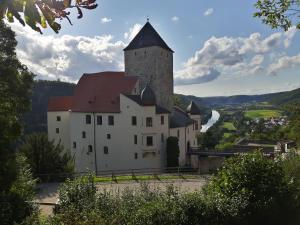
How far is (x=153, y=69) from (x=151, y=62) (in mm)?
867

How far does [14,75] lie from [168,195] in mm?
14373

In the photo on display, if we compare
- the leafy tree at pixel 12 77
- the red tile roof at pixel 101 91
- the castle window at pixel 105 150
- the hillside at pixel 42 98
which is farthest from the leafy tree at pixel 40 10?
the hillside at pixel 42 98

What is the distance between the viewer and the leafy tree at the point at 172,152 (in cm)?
4072

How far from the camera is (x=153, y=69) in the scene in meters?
44.7

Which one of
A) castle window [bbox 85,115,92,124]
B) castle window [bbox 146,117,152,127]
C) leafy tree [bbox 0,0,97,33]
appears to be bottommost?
leafy tree [bbox 0,0,97,33]

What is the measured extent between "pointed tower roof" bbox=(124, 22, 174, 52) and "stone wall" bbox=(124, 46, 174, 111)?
494 millimetres

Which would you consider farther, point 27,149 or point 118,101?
point 118,101

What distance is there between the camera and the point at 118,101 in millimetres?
42188

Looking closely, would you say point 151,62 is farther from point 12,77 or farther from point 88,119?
point 12,77

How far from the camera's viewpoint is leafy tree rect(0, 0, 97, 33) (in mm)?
2117

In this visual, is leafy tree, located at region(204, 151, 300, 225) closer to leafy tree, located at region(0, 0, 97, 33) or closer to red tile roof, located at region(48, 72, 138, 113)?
leafy tree, located at region(0, 0, 97, 33)

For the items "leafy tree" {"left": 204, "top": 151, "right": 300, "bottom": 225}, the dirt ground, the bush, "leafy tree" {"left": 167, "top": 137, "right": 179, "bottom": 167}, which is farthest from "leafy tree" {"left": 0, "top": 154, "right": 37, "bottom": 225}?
"leafy tree" {"left": 167, "top": 137, "right": 179, "bottom": 167}

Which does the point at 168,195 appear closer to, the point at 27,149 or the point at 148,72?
the point at 27,149

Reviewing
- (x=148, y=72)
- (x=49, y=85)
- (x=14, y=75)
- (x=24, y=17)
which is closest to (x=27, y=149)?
(x=14, y=75)
